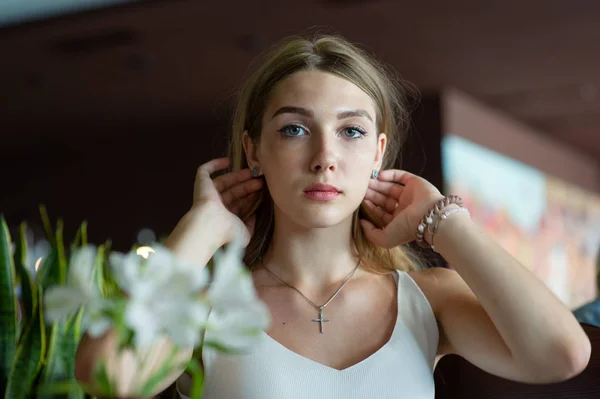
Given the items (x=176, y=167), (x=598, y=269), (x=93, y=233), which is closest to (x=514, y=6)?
(x=598, y=269)

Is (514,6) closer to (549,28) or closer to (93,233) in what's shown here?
(549,28)

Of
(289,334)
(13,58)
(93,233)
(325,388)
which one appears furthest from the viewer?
(93,233)

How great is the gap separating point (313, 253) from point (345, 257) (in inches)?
3.5

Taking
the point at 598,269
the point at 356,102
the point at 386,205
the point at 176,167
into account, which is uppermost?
the point at 356,102

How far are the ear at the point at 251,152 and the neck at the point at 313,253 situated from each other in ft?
0.50

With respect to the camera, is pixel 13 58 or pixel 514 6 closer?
pixel 514 6

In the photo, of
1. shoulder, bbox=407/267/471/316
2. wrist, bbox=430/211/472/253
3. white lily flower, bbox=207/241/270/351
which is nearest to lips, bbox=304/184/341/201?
wrist, bbox=430/211/472/253

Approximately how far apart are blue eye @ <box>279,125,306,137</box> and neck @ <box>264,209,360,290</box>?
229mm

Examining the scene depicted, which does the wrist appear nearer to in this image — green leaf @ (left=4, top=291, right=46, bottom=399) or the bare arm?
the bare arm

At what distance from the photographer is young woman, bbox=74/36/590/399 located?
1.48 m

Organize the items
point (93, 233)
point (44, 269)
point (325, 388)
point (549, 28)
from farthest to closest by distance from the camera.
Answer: point (93, 233) < point (549, 28) < point (44, 269) < point (325, 388)

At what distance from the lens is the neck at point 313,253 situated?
1.76 m

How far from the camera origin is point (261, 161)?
5.74ft

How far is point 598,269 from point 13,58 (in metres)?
5.38
